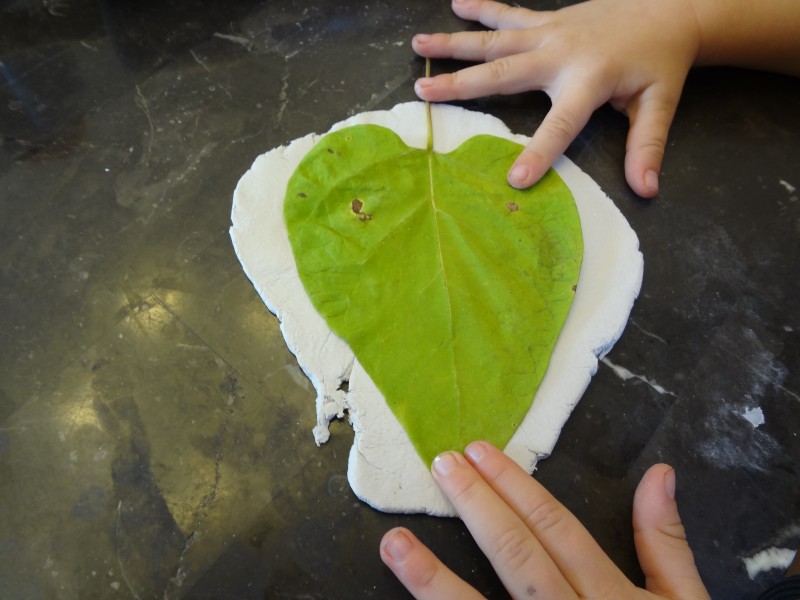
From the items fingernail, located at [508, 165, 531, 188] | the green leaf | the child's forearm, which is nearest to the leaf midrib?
the green leaf

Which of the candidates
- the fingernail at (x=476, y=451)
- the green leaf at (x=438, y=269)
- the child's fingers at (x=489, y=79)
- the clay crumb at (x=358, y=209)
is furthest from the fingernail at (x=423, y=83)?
the fingernail at (x=476, y=451)

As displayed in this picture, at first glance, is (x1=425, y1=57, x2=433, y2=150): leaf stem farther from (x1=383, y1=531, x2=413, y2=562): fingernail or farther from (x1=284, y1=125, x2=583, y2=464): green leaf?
(x1=383, y1=531, x2=413, y2=562): fingernail

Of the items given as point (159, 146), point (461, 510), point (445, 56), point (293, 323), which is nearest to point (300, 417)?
point (293, 323)

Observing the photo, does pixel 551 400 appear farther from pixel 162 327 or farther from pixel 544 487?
pixel 162 327

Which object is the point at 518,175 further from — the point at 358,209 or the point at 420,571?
the point at 420,571

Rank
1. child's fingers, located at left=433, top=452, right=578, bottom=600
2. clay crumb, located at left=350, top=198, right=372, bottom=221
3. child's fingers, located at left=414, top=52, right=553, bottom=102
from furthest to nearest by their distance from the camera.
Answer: child's fingers, located at left=414, top=52, right=553, bottom=102, clay crumb, located at left=350, top=198, right=372, bottom=221, child's fingers, located at left=433, top=452, right=578, bottom=600

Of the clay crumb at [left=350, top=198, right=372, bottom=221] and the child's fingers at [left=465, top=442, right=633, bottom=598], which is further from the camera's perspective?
the clay crumb at [left=350, top=198, right=372, bottom=221]
